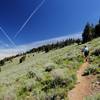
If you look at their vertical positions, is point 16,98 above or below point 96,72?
below

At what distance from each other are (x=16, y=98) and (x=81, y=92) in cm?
414

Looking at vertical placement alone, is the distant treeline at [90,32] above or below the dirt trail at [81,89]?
above

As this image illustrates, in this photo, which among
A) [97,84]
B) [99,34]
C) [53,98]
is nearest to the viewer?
[53,98]

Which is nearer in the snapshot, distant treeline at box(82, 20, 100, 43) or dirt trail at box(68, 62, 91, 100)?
dirt trail at box(68, 62, 91, 100)

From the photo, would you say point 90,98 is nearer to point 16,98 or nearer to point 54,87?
point 54,87

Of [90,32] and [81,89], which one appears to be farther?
[90,32]

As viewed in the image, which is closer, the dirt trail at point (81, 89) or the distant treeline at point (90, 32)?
the dirt trail at point (81, 89)

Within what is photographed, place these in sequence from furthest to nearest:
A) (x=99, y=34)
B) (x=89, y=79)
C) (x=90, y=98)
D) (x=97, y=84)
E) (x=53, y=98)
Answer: (x=99, y=34) < (x=89, y=79) < (x=97, y=84) < (x=53, y=98) < (x=90, y=98)

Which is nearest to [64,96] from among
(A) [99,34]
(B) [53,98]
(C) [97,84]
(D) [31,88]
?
(B) [53,98]

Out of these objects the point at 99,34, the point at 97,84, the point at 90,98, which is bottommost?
the point at 90,98

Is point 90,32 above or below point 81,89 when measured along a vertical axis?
above

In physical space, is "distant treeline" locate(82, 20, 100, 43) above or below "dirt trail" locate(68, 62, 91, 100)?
above

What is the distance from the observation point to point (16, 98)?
14.1 m

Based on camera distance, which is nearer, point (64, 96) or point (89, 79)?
point (64, 96)
